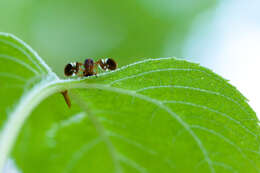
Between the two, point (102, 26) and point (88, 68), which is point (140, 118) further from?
point (102, 26)

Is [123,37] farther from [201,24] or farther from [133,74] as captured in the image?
[133,74]

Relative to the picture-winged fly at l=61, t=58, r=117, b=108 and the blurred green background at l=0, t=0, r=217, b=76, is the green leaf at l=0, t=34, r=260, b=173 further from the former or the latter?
the blurred green background at l=0, t=0, r=217, b=76

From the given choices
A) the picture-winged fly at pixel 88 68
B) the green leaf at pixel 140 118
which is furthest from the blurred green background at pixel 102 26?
the green leaf at pixel 140 118

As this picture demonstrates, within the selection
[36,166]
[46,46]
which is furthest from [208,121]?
[46,46]

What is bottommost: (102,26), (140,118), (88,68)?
(102,26)

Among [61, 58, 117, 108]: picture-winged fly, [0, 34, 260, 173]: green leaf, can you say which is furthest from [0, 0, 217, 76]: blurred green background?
[0, 34, 260, 173]: green leaf

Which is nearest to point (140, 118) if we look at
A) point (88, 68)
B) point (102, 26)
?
point (88, 68)
